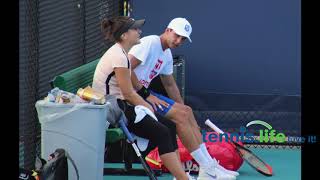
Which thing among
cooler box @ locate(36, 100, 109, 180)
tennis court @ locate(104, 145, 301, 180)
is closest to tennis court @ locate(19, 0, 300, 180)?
tennis court @ locate(104, 145, 301, 180)

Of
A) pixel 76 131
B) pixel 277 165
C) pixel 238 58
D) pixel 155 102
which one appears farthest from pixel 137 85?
pixel 238 58

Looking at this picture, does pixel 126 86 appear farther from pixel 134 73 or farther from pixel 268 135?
pixel 268 135

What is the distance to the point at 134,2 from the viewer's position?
28.0 ft

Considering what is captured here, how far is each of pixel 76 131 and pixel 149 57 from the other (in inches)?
46.9

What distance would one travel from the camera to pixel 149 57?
5945 mm

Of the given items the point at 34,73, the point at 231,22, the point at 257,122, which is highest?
the point at 231,22

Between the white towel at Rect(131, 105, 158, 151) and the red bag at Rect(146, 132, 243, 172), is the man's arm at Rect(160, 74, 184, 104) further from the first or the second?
the white towel at Rect(131, 105, 158, 151)

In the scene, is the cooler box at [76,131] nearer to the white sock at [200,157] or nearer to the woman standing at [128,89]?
the woman standing at [128,89]

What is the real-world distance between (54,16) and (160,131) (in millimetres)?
2752

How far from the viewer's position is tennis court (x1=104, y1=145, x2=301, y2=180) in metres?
6.47

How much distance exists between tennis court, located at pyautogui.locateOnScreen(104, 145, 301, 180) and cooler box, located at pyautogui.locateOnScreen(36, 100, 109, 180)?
1.29 meters

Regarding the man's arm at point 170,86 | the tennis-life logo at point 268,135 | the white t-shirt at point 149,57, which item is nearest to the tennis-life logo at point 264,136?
the tennis-life logo at point 268,135
